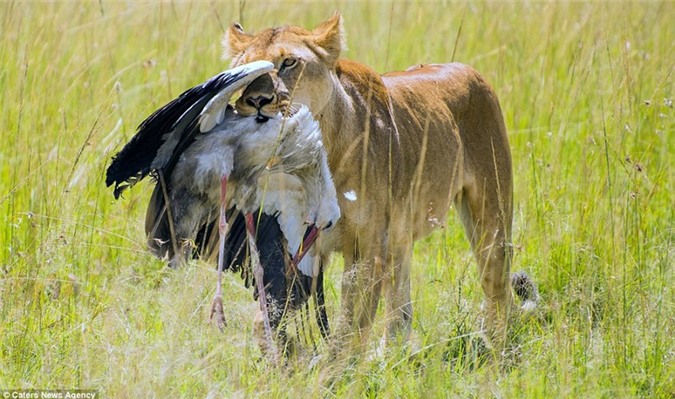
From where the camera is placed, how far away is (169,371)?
3592mm

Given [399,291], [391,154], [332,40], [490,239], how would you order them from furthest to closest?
[490,239] → [399,291] → [391,154] → [332,40]

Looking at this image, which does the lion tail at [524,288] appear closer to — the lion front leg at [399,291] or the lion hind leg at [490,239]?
the lion hind leg at [490,239]

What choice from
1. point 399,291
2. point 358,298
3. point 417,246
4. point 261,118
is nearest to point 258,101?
point 261,118

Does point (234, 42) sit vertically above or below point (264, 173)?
above

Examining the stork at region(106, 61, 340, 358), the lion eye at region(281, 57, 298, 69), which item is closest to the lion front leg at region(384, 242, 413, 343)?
the stork at region(106, 61, 340, 358)

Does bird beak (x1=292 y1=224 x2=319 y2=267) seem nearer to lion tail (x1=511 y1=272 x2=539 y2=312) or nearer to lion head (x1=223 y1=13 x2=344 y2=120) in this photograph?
lion head (x1=223 y1=13 x2=344 y2=120)

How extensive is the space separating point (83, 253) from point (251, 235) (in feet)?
4.52

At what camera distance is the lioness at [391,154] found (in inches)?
176

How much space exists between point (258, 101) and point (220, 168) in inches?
12.0

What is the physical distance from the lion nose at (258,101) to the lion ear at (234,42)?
1.98 feet

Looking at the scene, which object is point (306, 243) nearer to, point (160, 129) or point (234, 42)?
point (160, 129)

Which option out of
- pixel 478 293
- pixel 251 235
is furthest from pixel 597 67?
pixel 251 235

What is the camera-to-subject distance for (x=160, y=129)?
153 inches

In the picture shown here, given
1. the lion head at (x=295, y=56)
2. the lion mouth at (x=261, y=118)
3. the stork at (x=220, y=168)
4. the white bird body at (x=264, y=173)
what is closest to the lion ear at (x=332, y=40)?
the lion head at (x=295, y=56)
